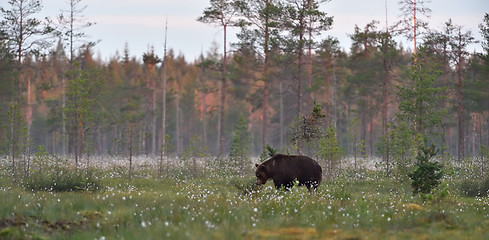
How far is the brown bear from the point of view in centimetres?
1591

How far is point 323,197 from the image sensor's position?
1412 centimetres

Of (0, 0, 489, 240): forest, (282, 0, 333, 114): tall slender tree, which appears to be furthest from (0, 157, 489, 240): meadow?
(282, 0, 333, 114): tall slender tree

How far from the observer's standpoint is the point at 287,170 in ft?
52.1

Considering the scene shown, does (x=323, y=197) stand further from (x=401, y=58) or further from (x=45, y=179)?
(x=401, y=58)

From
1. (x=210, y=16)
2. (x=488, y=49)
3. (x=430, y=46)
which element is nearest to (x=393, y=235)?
(x=210, y=16)

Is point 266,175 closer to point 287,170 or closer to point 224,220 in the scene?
point 287,170

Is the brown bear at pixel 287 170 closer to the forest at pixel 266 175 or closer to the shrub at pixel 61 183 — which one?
the forest at pixel 266 175

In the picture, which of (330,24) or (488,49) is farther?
(488,49)

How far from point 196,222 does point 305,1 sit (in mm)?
26262

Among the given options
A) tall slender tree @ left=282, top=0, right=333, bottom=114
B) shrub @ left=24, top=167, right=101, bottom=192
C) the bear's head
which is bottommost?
shrub @ left=24, top=167, right=101, bottom=192

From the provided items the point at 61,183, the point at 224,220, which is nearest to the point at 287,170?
the point at 224,220

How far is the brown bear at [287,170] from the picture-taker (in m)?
15.9

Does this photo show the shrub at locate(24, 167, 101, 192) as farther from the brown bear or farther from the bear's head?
the brown bear

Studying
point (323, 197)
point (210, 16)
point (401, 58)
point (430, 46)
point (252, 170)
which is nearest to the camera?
point (323, 197)
